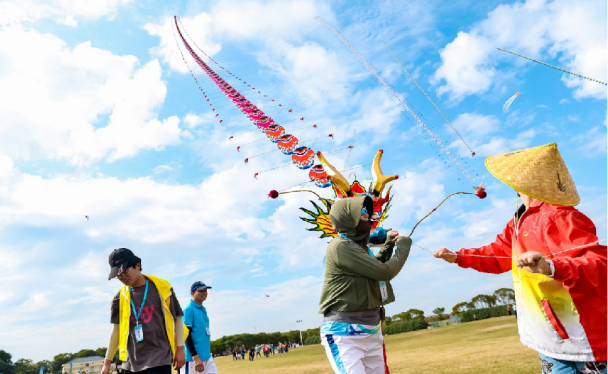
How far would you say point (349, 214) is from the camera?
3.70m

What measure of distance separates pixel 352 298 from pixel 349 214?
2.39 ft

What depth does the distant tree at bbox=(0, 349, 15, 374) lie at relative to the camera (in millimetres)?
69769

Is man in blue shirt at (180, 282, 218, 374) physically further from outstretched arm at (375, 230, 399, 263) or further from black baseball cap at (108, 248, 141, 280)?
outstretched arm at (375, 230, 399, 263)

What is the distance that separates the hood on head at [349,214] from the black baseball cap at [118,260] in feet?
7.48

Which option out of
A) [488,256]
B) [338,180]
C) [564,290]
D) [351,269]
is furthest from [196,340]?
[564,290]

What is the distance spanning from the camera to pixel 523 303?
3061mm

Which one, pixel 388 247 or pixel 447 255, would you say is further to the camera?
pixel 388 247

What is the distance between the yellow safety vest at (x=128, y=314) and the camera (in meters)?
4.39

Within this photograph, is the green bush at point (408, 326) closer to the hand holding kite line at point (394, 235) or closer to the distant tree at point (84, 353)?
the hand holding kite line at point (394, 235)

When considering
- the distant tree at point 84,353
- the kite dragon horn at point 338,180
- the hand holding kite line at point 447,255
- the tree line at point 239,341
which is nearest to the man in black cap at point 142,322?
the hand holding kite line at point 447,255

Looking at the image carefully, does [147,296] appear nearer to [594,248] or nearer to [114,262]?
[114,262]

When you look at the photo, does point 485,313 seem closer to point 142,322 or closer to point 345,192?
point 345,192

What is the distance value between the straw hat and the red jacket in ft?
0.38

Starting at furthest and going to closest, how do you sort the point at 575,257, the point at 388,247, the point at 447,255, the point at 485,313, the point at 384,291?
the point at 485,313 → the point at 384,291 → the point at 388,247 → the point at 447,255 → the point at 575,257
